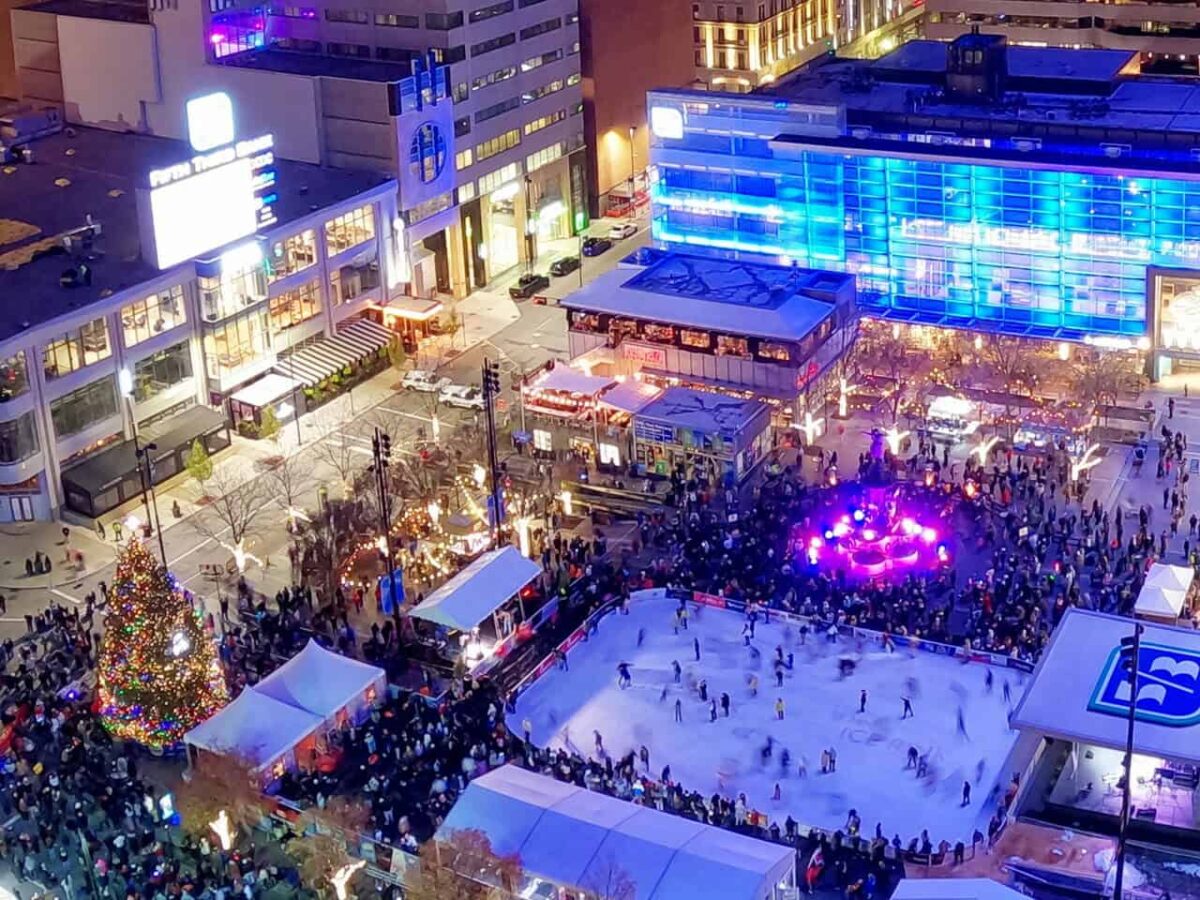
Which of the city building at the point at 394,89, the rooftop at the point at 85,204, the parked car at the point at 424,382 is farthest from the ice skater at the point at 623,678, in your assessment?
the city building at the point at 394,89

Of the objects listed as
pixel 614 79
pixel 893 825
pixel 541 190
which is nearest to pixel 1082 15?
pixel 614 79

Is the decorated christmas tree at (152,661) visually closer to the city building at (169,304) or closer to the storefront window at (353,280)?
the city building at (169,304)

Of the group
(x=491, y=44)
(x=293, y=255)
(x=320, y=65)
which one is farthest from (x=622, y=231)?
(x=293, y=255)

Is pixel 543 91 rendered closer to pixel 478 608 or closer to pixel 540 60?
pixel 540 60

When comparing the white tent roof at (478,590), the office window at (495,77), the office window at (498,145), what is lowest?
the white tent roof at (478,590)

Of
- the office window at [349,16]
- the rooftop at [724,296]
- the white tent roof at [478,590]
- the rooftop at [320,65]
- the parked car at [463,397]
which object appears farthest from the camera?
the office window at [349,16]

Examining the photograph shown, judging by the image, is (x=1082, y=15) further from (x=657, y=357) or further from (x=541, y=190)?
(x=657, y=357)
